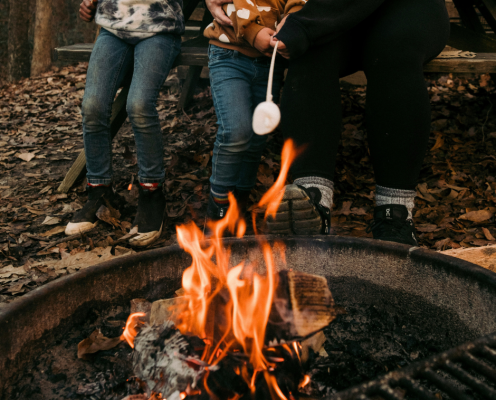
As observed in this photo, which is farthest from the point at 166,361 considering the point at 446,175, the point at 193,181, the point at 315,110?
the point at 446,175

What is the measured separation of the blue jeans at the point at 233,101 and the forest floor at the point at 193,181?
635 millimetres

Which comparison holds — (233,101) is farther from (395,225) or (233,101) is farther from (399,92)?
(395,225)

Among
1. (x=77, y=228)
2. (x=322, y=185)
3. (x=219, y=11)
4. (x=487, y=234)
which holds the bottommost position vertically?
(x=77, y=228)

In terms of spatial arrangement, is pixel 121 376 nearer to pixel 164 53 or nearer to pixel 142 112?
pixel 142 112

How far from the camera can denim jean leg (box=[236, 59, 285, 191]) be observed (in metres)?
2.38

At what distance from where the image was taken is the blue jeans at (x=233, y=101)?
2238mm

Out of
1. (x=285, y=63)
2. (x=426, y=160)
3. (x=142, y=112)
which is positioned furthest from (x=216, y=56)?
(x=426, y=160)

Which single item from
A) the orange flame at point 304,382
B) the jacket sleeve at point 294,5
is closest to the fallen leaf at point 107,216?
the jacket sleeve at point 294,5

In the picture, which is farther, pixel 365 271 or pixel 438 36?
pixel 438 36

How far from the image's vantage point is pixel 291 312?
4.42ft

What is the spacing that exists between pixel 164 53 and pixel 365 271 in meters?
1.82

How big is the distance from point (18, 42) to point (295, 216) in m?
8.13

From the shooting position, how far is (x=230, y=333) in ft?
4.56

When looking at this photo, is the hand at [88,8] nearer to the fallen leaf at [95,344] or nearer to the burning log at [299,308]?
the fallen leaf at [95,344]
